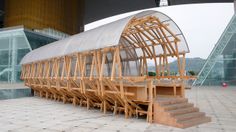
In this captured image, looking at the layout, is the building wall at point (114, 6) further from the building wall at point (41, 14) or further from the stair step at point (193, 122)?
the stair step at point (193, 122)

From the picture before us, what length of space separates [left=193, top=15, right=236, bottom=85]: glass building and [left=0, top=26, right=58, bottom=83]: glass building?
24598 mm

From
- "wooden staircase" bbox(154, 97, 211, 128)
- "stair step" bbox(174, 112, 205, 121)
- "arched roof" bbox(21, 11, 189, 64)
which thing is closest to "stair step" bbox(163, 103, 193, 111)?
"wooden staircase" bbox(154, 97, 211, 128)

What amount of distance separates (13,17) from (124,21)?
3895 cm

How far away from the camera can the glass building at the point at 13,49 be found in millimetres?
28375

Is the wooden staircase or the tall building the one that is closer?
the wooden staircase

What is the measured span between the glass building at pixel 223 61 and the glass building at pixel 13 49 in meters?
24.6

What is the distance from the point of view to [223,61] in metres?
33.8

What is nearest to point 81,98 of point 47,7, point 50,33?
point 50,33

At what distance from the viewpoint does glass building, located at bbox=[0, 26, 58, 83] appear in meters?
28.4

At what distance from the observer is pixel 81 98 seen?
41.9 feet

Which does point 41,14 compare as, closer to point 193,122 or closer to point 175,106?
point 175,106

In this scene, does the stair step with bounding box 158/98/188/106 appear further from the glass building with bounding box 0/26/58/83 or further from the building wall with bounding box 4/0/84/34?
the building wall with bounding box 4/0/84/34

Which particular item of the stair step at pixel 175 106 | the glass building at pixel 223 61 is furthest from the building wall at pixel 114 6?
the stair step at pixel 175 106

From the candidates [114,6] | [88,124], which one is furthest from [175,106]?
[114,6]
